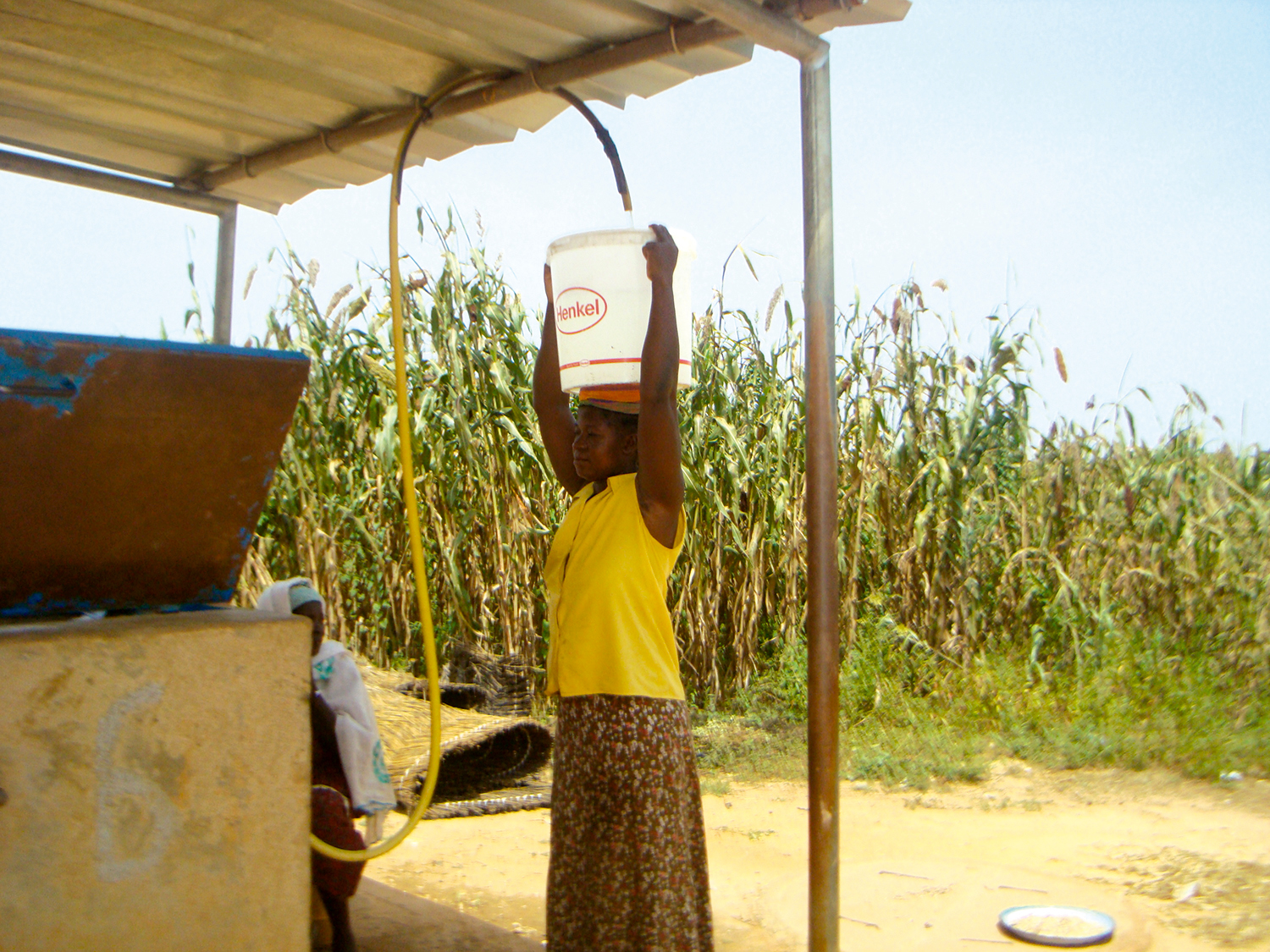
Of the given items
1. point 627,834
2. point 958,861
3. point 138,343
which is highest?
point 138,343

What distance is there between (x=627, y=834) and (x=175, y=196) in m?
2.45

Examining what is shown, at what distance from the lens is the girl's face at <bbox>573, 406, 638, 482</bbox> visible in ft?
7.36

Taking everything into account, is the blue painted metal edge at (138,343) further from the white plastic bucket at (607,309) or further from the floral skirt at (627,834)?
the floral skirt at (627,834)

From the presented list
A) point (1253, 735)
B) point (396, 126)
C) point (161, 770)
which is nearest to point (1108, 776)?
point (1253, 735)

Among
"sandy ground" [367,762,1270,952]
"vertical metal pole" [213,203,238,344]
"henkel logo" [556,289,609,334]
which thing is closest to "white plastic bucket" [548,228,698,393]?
"henkel logo" [556,289,609,334]

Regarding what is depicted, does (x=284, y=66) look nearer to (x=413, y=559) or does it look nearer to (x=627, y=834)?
(x=413, y=559)

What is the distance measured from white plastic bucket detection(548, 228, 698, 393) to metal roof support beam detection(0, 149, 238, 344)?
123 cm

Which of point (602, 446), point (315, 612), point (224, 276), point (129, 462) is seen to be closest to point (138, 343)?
point (129, 462)

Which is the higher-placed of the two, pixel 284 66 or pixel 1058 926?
pixel 284 66

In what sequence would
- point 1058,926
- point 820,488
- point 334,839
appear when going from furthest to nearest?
point 1058,926, point 334,839, point 820,488

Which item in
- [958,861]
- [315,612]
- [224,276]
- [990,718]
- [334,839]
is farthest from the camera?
[990,718]

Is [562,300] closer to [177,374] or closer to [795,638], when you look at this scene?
[177,374]

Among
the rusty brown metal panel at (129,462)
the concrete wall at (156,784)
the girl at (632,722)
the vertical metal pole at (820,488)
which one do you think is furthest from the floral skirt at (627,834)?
the rusty brown metal panel at (129,462)

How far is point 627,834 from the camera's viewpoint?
204 centimetres
